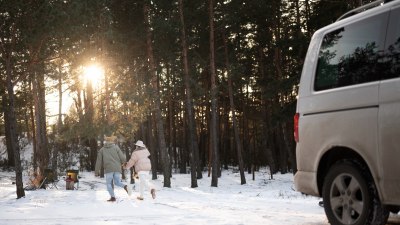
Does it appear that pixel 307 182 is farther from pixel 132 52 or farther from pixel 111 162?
pixel 132 52

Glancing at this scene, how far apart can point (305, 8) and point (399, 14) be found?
27685 mm

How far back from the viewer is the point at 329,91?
555cm

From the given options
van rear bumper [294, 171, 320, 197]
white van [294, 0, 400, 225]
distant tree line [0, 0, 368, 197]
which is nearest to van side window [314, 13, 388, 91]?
white van [294, 0, 400, 225]

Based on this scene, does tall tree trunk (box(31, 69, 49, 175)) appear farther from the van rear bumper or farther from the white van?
the white van

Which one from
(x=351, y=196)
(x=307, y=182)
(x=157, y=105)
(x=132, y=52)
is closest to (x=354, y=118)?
(x=351, y=196)

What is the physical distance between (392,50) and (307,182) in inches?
79.1

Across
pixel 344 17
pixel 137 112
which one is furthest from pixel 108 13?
pixel 344 17

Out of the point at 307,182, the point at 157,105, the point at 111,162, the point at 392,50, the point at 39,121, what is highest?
the point at 157,105

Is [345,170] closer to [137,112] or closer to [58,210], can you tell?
[58,210]

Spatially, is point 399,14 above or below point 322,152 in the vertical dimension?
above

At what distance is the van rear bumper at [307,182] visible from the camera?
19.3 ft

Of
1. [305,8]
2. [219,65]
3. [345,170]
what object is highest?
[305,8]

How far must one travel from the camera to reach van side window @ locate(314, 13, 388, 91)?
502cm

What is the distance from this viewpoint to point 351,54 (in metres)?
5.39
